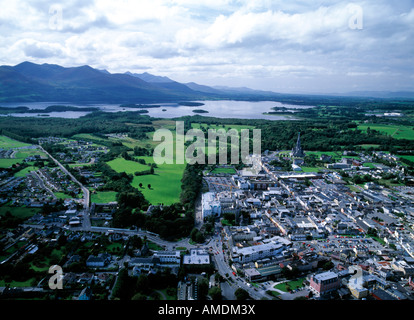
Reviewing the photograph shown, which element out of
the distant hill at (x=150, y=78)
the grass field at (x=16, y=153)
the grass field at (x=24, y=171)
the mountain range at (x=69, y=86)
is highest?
the distant hill at (x=150, y=78)

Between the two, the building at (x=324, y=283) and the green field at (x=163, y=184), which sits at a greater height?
the green field at (x=163, y=184)

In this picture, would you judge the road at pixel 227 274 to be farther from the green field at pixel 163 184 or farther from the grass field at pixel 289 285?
the green field at pixel 163 184

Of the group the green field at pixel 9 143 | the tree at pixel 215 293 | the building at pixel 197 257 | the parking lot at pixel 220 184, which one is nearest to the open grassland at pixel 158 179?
the parking lot at pixel 220 184

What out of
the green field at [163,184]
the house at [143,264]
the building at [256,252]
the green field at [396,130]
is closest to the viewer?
the house at [143,264]

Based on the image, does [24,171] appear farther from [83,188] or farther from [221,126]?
[221,126]

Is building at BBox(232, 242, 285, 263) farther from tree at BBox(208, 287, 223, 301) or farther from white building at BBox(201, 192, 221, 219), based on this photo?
white building at BBox(201, 192, 221, 219)

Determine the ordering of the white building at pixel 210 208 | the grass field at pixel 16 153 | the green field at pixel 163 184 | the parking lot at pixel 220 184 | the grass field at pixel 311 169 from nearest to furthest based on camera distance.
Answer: the white building at pixel 210 208, the green field at pixel 163 184, the parking lot at pixel 220 184, the grass field at pixel 16 153, the grass field at pixel 311 169

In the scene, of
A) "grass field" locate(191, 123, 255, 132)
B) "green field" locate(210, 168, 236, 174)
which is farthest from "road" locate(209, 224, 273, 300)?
"grass field" locate(191, 123, 255, 132)
